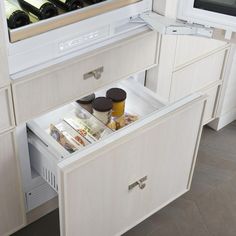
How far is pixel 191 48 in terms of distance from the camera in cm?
161

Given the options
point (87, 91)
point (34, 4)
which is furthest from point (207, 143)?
point (34, 4)

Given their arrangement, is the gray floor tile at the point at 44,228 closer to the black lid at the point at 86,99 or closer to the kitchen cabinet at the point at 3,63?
the black lid at the point at 86,99

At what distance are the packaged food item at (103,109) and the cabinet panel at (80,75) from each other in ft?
0.20

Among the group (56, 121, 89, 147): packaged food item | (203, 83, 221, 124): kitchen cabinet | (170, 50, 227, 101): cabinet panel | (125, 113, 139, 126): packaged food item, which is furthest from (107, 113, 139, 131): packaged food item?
(203, 83, 221, 124): kitchen cabinet

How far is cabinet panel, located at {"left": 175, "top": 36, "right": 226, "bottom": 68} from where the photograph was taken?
5.14 feet

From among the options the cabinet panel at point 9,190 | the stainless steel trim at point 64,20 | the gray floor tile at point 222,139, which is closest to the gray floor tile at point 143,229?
the cabinet panel at point 9,190

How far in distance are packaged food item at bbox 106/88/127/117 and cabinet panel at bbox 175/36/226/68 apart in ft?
0.84

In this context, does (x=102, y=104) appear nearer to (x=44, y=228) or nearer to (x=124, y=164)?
(x=124, y=164)

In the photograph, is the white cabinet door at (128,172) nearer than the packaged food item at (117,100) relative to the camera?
Yes

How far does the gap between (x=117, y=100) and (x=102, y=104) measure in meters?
0.05

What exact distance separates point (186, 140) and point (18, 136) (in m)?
0.48

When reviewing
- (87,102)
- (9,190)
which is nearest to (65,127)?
(87,102)

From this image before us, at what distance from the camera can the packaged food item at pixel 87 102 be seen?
4.83ft

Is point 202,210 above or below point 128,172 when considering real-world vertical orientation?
below
